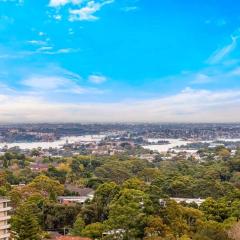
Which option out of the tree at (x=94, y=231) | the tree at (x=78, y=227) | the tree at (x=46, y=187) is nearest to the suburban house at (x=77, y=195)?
the tree at (x=46, y=187)

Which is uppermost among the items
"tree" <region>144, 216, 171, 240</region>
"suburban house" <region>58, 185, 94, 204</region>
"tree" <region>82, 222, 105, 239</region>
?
"tree" <region>144, 216, 171, 240</region>

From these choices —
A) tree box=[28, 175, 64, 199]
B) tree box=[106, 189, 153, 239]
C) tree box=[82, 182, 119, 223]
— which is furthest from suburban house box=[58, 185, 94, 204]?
tree box=[106, 189, 153, 239]

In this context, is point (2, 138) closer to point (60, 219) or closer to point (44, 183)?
point (44, 183)

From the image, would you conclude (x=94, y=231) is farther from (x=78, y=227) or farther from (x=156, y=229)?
(x=156, y=229)

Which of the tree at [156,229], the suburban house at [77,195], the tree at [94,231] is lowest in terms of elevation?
the suburban house at [77,195]

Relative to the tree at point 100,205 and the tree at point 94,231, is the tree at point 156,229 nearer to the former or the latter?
the tree at point 94,231

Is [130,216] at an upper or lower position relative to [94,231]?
upper

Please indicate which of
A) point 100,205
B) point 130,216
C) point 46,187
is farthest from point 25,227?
point 46,187

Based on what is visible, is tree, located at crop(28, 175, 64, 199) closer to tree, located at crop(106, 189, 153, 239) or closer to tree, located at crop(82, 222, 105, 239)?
tree, located at crop(82, 222, 105, 239)

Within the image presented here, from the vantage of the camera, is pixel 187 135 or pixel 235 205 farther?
pixel 187 135

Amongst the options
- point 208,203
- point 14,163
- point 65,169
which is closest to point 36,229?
point 208,203

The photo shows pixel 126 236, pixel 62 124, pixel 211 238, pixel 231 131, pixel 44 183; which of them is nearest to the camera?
pixel 211 238
